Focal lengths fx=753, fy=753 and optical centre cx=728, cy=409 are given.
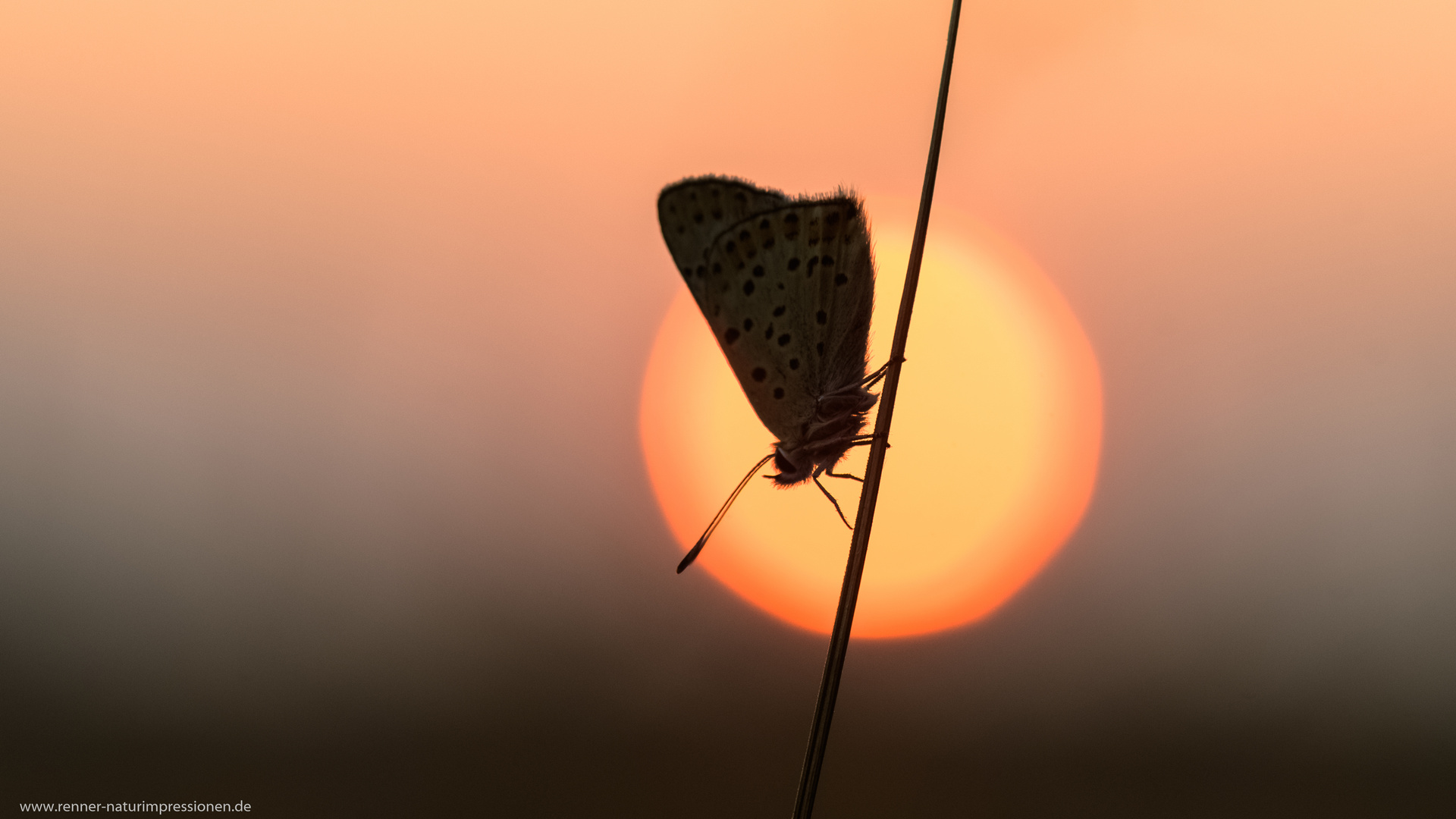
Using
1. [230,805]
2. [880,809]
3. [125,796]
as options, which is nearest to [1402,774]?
[880,809]

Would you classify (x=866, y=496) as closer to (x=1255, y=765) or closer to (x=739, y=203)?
(x=739, y=203)

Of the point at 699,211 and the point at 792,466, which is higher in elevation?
the point at 699,211

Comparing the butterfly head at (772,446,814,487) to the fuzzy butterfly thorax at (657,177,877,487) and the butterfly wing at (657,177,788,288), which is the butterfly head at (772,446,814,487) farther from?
the butterfly wing at (657,177,788,288)

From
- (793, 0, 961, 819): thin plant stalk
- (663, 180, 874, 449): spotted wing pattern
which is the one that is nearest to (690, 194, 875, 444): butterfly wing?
(663, 180, 874, 449): spotted wing pattern

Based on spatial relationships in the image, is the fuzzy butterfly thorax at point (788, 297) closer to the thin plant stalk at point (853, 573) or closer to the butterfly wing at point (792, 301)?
the butterfly wing at point (792, 301)

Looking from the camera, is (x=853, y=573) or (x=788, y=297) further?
(x=788, y=297)

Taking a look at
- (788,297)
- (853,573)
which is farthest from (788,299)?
(853,573)

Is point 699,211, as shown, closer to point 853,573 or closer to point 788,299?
point 788,299

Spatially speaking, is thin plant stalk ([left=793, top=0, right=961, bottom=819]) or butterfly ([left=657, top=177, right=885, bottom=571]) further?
butterfly ([left=657, top=177, right=885, bottom=571])
